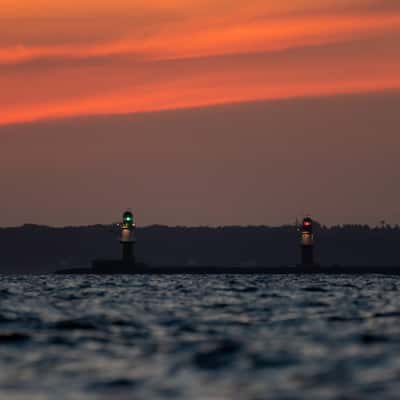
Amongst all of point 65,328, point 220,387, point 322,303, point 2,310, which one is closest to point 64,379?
point 220,387

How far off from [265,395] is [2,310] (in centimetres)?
3276

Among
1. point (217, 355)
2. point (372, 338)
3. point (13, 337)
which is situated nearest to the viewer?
point (217, 355)

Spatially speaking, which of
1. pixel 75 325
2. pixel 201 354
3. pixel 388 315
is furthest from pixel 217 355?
pixel 388 315

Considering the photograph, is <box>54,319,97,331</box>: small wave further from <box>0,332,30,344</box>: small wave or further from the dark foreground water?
<box>0,332,30,344</box>: small wave

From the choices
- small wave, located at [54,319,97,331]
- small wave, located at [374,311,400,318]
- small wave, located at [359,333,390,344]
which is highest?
small wave, located at [374,311,400,318]

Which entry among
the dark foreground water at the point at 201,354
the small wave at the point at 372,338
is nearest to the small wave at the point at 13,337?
the dark foreground water at the point at 201,354

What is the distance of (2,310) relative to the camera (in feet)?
185

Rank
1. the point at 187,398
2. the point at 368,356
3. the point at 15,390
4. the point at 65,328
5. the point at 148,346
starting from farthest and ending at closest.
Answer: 1. the point at 65,328
2. the point at 148,346
3. the point at 368,356
4. the point at 15,390
5. the point at 187,398

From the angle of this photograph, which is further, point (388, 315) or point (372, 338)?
point (388, 315)

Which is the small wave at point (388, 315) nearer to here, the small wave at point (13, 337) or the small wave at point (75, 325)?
the small wave at point (75, 325)

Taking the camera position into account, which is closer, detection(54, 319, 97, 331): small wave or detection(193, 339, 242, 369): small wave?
detection(193, 339, 242, 369): small wave

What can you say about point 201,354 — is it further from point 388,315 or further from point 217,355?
point 388,315

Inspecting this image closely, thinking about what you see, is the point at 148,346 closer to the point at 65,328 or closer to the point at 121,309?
the point at 65,328

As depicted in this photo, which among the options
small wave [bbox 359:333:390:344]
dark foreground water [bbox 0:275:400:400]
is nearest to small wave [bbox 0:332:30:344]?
dark foreground water [bbox 0:275:400:400]
